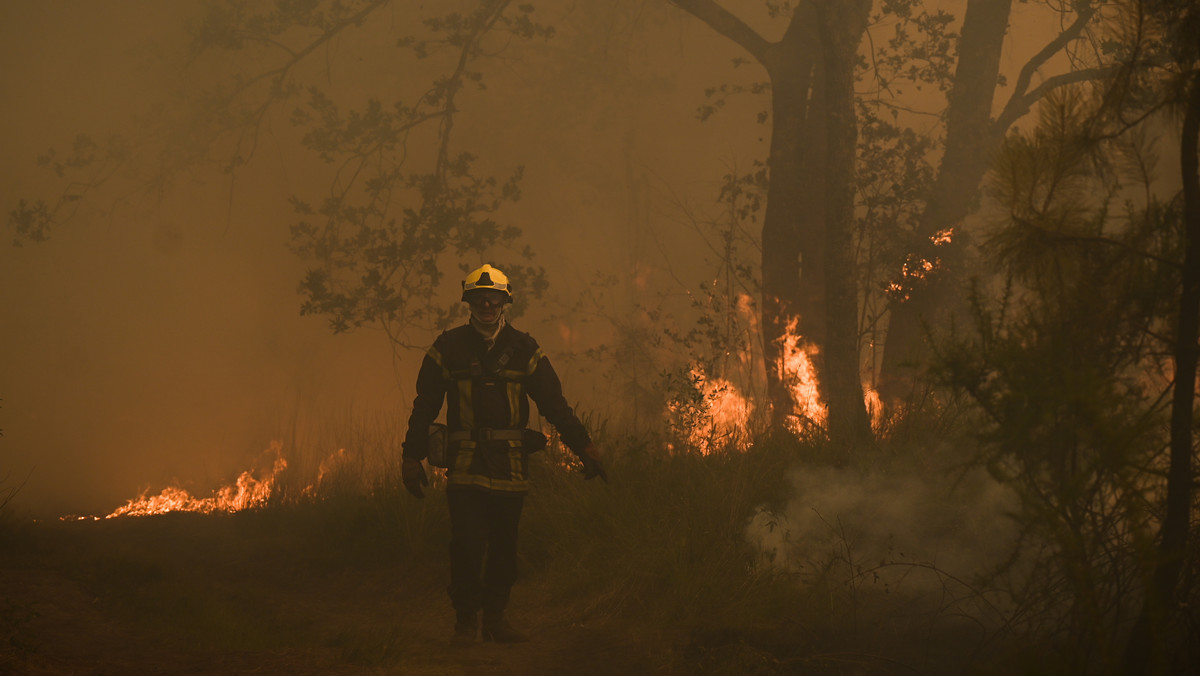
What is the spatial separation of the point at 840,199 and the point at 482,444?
5.06m

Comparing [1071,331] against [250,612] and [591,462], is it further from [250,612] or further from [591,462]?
[250,612]

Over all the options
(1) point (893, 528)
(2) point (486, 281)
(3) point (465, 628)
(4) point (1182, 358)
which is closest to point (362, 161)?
(2) point (486, 281)

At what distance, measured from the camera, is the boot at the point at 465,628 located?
527 centimetres

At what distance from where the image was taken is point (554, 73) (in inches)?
721

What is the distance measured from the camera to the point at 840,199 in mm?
8945

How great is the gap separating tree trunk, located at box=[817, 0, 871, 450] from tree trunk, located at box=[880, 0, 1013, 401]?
1342 mm

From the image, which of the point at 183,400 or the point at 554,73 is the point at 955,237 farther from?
the point at 183,400

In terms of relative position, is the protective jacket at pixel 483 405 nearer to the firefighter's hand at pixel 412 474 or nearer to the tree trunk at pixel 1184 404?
the firefighter's hand at pixel 412 474

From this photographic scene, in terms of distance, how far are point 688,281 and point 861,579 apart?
14368 mm

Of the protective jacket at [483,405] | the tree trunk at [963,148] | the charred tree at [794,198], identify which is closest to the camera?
the protective jacket at [483,405]

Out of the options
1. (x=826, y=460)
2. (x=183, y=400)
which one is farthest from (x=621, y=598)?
(x=183, y=400)

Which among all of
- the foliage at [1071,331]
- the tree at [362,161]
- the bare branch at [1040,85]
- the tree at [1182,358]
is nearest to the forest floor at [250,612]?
the foliage at [1071,331]

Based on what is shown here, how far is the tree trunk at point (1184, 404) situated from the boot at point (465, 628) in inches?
128

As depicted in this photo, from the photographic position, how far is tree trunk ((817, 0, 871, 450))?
350 inches
